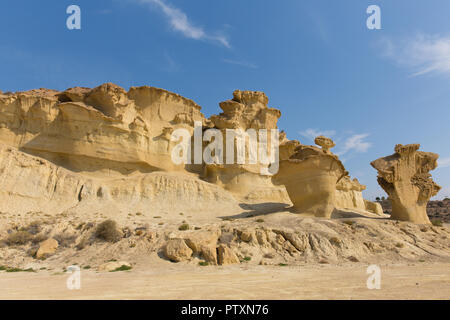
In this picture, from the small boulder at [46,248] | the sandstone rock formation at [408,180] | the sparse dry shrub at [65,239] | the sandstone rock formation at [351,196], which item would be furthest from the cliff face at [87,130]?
the sandstone rock formation at [408,180]

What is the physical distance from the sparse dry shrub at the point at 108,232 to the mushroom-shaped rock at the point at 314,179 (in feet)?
39.7

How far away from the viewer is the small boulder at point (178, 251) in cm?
1180

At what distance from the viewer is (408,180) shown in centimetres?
1916

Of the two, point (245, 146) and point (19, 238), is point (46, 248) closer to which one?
point (19, 238)

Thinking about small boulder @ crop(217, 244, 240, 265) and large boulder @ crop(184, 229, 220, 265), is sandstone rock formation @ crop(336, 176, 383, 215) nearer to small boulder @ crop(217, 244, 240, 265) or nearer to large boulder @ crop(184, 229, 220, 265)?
large boulder @ crop(184, 229, 220, 265)

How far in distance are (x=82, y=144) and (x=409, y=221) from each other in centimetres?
2591

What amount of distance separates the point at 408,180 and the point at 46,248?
A: 2215 centimetres

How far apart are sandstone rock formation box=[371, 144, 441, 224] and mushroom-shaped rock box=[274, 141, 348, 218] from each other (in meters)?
2.90

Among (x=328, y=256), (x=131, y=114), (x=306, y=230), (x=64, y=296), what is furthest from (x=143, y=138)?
(x=64, y=296)

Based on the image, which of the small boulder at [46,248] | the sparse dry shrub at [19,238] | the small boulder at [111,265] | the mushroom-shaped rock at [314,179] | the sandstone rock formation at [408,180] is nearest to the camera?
the small boulder at [111,265]

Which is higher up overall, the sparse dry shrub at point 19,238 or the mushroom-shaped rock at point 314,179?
the mushroom-shaped rock at point 314,179

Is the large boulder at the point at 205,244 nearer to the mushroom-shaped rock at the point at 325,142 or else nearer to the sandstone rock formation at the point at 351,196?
the mushroom-shaped rock at the point at 325,142
